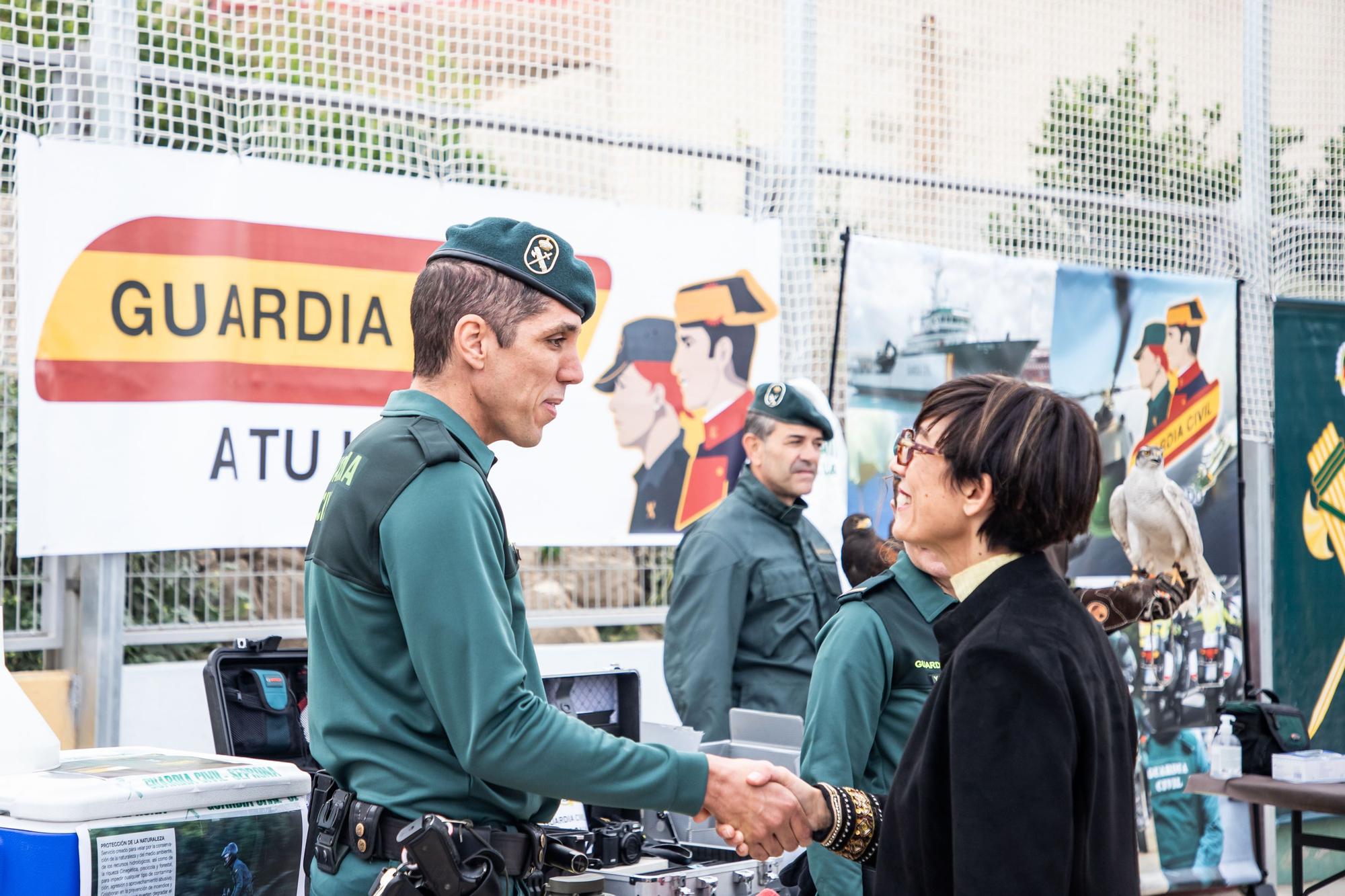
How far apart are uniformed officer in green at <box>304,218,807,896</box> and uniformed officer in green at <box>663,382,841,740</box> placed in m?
1.96

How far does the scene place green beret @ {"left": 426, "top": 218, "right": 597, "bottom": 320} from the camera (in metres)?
2.22

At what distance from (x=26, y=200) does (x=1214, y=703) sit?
558 centimetres

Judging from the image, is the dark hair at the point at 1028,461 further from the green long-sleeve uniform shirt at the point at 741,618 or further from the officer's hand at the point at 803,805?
the green long-sleeve uniform shirt at the point at 741,618

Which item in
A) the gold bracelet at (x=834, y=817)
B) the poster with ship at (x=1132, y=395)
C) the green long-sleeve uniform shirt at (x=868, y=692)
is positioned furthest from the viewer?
the poster with ship at (x=1132, y=395)

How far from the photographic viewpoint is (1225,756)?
5.10 meters

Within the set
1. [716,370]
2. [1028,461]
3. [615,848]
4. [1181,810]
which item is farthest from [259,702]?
[1181,810]

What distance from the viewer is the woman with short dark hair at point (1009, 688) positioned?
5.40 feet

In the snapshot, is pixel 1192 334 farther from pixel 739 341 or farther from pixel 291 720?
pixel 291 720

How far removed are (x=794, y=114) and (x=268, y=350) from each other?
8.28 feet

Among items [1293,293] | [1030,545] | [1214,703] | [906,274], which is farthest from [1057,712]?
[1293,293]

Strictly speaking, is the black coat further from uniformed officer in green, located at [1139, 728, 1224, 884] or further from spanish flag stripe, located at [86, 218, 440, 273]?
uniformed officer in green, located at [1139, 728, 1224, 884]

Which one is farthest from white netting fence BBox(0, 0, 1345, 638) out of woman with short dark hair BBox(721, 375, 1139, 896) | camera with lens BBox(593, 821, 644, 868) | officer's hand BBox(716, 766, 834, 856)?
woman with short dark hair BBox(721, 375, 1139, 896)

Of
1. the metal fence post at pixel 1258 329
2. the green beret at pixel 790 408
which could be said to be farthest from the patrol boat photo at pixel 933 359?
the metal fence post at pixel 1258 329

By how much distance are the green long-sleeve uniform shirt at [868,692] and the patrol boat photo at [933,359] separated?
2970 millimetres
